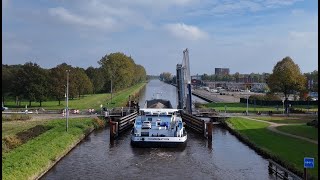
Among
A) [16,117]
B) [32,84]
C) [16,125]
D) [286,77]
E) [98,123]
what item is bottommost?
[98,123]

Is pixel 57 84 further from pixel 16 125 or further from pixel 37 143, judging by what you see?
pixel 37 143

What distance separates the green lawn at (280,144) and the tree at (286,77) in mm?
24733

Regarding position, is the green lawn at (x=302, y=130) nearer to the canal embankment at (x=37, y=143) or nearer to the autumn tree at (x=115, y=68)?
the canal embankment at (x=37, y=143)

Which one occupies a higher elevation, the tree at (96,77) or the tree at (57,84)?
the tree at (96,77)

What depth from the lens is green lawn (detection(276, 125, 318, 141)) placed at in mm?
46994

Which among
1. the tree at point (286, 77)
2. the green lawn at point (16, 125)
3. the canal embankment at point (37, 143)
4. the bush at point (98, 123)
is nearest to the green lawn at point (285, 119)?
the tree at point (286, 77)

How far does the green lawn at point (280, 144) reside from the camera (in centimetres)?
3424

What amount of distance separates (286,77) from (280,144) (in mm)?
42479

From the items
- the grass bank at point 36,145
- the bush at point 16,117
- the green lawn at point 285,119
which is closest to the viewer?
the grass bank at point 36,145

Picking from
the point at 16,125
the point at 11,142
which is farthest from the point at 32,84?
the point at 11,142

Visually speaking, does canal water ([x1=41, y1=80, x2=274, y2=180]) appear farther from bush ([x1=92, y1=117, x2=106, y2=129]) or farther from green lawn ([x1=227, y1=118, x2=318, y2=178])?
bush ([x1=92, y1=117, x2=106, y2=129])

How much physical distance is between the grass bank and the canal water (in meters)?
1.05

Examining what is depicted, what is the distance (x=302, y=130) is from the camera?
168 ft

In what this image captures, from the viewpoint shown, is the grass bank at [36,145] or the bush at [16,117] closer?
the grass bank at [36,145]
